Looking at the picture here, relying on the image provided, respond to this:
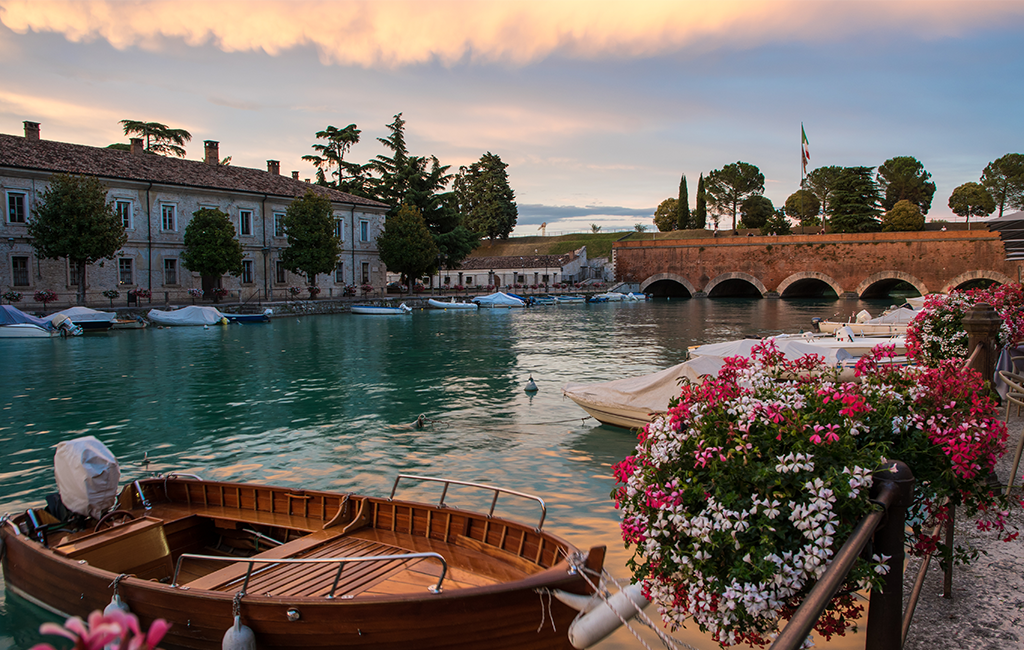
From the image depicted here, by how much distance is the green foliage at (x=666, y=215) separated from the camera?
97.1m

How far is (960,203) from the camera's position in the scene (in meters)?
91.2

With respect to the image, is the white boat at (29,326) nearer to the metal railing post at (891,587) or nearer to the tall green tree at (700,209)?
the metal railing post at (891,587)

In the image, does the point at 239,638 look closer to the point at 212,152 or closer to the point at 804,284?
the point at 212,152

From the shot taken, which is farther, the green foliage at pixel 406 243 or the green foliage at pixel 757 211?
the green foliage at pixel 757 211

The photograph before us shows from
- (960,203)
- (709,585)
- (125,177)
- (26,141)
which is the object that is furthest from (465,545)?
(960,203)

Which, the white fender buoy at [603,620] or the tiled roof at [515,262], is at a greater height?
the tiled roof at [515,262]

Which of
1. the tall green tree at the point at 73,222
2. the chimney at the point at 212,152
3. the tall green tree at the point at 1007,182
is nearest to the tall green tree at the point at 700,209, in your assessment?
the tall green tree at the point at 1007,182

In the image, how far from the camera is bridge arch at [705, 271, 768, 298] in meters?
69.1

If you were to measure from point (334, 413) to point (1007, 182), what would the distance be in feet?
357

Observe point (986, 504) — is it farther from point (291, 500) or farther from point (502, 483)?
point (502, 483)

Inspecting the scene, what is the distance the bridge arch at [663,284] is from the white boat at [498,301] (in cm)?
2094

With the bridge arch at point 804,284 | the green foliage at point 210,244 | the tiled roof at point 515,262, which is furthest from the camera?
the tiled roof at point 515,262

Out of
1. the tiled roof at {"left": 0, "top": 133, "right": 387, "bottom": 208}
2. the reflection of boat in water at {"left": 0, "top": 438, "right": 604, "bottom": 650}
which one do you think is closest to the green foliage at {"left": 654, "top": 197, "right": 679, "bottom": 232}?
the tiled roof at {"left": 0, "top": 133, "right": 387, "bottom": 208}

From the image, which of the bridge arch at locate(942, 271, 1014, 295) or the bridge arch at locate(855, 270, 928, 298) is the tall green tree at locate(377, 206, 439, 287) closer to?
the bridge arch at locate(855, 270, 928, 298)
